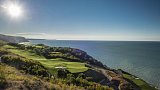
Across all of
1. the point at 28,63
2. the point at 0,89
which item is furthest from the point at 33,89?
the point at 28,63

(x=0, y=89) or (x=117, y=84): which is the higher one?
(x=0, y=89)

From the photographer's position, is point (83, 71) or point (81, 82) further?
point (83, 71)

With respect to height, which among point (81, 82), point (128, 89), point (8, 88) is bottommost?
point (128, 89)

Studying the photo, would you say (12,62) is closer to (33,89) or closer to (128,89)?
(33,89)

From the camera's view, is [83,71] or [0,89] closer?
[0,89]

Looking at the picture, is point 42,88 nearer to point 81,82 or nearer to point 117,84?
point 81,82

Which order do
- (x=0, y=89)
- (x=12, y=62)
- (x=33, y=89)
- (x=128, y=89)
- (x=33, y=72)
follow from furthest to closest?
(x=128, y=89)
(x=12, y=62)
(x=33, y=72)
(x=33, y=89)
(x=0, y=89)

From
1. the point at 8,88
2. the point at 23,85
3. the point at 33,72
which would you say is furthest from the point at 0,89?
the point at 33,72

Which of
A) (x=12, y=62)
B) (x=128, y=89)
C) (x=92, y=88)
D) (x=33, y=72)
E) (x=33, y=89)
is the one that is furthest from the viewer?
(x=128, y=89)

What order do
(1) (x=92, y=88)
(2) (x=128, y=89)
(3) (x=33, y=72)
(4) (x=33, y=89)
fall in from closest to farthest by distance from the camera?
(4) (x=33, y=89)
(1) (x=92, y=88)
(3) (x=33, y=72)
(2) (x=128, y=89)

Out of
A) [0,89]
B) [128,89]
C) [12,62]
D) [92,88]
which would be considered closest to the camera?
[0,89]
